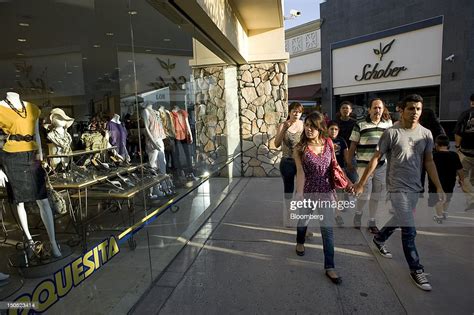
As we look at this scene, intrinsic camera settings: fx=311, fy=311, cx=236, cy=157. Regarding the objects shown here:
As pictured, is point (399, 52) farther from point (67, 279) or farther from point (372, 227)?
point (67, 279)

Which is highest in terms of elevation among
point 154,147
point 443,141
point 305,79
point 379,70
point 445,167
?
point 305,79

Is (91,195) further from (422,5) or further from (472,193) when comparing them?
(422,5)

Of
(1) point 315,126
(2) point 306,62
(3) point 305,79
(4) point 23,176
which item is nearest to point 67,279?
(4) point 23,176

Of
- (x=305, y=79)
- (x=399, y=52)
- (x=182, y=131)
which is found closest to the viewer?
(x=182, y=131)

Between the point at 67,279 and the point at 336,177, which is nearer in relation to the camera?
the point at 67,279

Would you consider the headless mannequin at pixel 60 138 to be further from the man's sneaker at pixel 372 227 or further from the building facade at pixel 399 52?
the building facade at pixel 399 52

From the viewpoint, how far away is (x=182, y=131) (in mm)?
4367

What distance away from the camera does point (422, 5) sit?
47.7ft

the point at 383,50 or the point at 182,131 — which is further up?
the point at 383,50

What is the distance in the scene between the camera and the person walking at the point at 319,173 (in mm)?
2924

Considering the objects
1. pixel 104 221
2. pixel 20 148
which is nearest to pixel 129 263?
pixel 104 221

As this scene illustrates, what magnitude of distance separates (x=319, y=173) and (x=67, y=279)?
2.20 meters

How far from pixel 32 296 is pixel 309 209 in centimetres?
234

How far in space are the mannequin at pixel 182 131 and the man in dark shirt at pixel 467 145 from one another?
4008 millimetres
